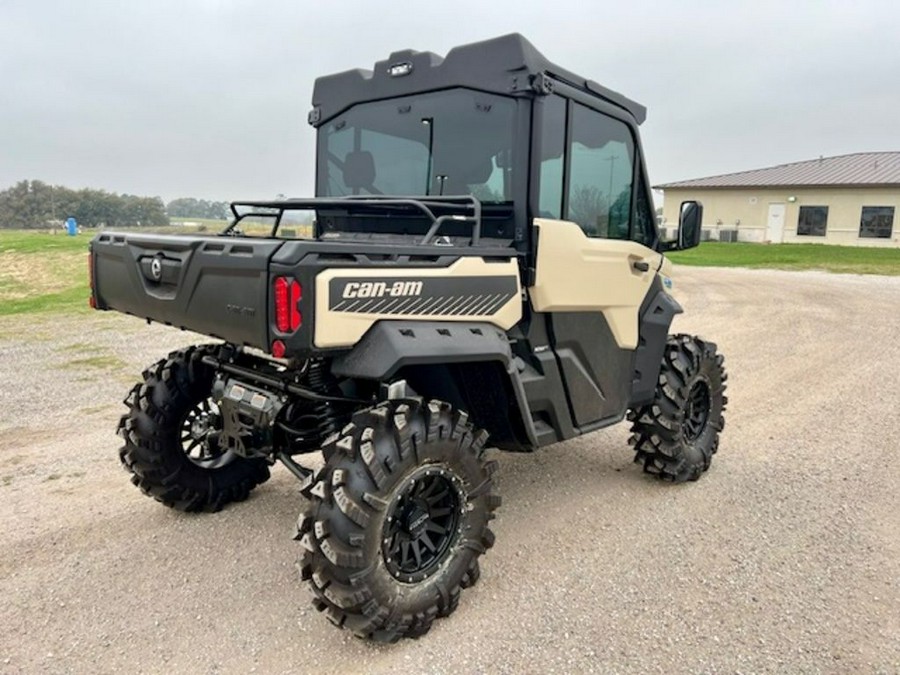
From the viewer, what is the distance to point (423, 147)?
405 cm

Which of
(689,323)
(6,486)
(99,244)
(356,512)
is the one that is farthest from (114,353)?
(689,323)

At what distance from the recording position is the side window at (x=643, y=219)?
4520 mm

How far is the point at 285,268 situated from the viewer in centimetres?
261

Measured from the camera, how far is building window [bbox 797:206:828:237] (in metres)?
36.1

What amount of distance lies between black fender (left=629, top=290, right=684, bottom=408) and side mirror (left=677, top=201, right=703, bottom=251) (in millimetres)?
409

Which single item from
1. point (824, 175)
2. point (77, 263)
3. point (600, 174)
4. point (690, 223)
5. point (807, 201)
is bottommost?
point (77, 263)

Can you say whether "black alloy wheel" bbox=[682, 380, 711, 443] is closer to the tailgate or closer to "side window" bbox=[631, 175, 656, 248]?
"side window" bbox=[631, 175, 656, 248]

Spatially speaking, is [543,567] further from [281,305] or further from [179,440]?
[179,440]

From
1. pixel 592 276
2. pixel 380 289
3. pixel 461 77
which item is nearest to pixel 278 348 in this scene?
pixel 380 289

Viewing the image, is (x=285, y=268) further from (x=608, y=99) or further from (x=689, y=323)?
(x=689, y=323)

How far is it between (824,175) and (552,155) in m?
39.6

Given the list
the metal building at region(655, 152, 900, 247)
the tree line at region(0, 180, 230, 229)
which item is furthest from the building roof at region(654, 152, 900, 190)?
the tree line at region(0, 180, 230, 229)

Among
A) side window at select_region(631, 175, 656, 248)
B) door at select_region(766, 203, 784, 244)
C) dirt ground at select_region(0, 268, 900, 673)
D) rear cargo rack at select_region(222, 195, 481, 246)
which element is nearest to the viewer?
dirt ground at select_region(0, 268, 900, 673)

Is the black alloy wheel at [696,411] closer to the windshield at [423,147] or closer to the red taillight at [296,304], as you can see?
the windshield at [423,147]
